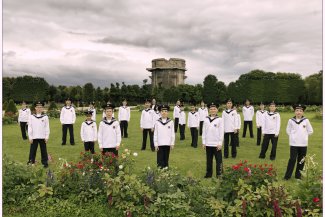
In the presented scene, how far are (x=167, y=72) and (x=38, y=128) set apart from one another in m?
93.6

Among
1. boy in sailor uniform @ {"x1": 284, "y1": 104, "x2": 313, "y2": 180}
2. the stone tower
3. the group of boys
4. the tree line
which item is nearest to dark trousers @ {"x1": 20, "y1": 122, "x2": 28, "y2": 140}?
the group of boys

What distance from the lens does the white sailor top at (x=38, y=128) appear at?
408 inches

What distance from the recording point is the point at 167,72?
338ft

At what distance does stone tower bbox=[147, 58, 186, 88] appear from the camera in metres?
102

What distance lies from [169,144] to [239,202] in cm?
391

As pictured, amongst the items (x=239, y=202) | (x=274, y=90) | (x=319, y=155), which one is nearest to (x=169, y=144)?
(x=239, y=202)

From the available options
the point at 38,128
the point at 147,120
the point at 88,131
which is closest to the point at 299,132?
the point at 88,131

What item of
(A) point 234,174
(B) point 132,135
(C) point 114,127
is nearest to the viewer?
(A) point 234,174

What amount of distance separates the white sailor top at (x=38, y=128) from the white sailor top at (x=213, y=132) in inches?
200

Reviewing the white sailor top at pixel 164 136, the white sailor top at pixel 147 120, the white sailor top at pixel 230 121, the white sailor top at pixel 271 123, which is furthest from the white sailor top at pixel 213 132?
the white sailor top at pixel 147 120

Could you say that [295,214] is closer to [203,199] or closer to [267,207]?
[267,207]

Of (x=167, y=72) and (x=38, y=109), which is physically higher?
(x=167, y=72)

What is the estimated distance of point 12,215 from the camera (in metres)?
6.11

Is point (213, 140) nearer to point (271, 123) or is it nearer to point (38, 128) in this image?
point (271, 123)
